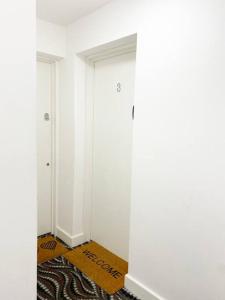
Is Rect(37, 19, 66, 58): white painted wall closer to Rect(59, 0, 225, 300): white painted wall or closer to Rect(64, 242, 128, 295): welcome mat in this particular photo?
Rect(59, 0, 225, 300): white painted wall

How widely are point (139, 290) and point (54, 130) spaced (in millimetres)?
1835

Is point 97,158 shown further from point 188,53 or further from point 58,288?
point 188,53

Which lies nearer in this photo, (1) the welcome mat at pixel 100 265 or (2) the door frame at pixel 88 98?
(1) the welcome mat at pixel 100 265

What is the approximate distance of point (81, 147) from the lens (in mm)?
2604

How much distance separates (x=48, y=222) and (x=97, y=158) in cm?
106

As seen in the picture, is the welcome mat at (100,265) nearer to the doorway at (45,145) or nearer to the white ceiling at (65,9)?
the doorway at (45,145)

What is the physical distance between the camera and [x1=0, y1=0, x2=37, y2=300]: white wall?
823 mm

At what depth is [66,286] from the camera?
2.07 meters

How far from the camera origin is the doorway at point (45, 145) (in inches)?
106

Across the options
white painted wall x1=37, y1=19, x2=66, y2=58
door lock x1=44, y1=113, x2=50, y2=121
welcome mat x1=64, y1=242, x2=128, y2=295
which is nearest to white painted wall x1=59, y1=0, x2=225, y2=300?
welcome mat x1=64, y1=242, x2=128, y2=295

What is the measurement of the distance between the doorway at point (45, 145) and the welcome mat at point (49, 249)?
0.48 feet

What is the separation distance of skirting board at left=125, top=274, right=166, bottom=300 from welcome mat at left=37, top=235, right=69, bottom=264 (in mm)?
862

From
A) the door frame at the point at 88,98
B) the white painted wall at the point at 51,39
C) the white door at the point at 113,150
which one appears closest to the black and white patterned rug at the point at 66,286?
the white door at the point at 113,150

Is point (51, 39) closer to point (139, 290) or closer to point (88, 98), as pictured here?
point (88, 98)
